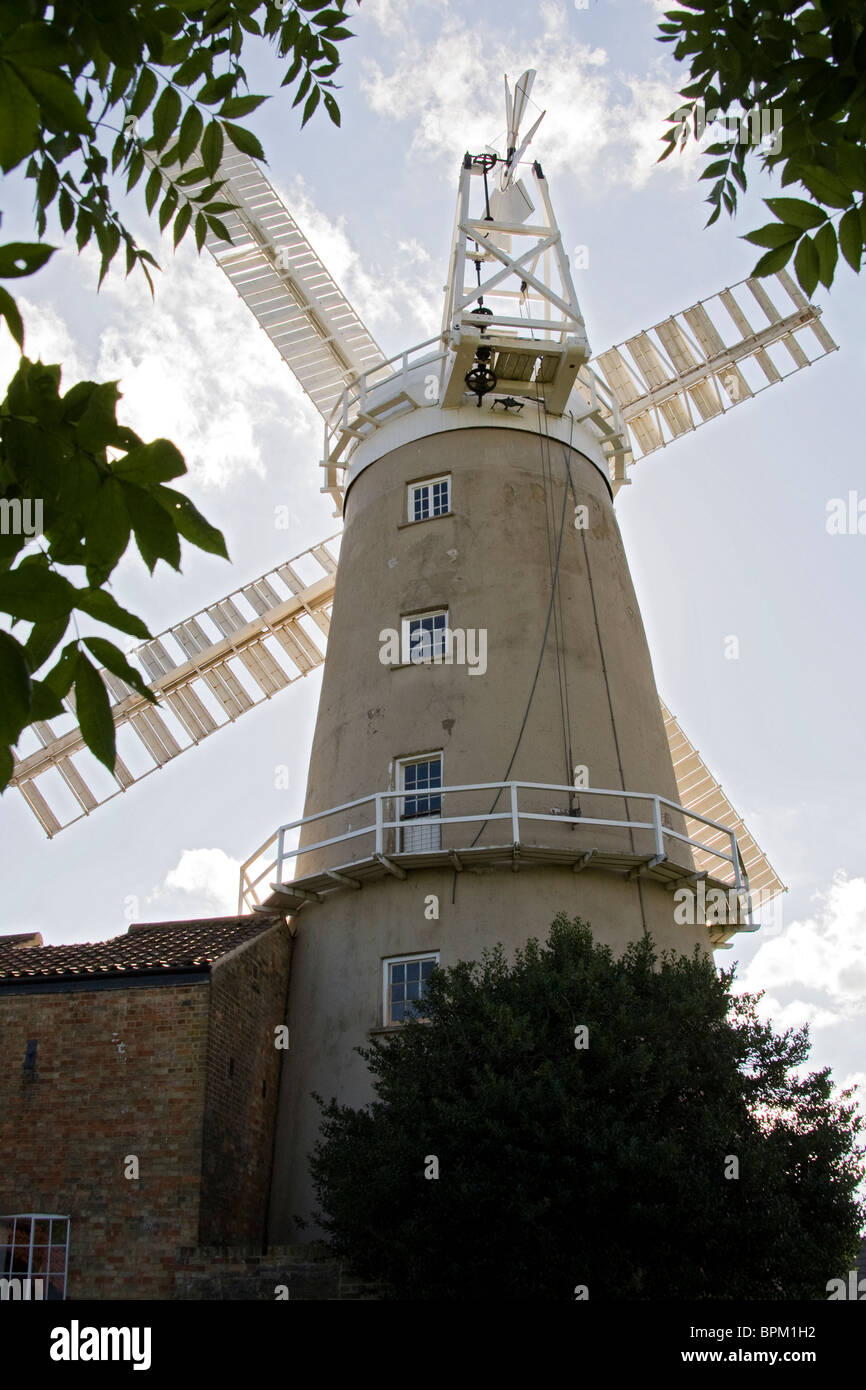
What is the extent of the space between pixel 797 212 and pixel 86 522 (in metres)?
2.32

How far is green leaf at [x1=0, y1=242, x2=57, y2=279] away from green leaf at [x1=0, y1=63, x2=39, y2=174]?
252 mm

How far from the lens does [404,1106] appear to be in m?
12.5

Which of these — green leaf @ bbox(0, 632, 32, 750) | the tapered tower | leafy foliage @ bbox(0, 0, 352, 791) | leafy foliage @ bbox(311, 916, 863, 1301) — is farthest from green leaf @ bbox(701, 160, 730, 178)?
the tapered tower

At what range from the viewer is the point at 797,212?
3594mm

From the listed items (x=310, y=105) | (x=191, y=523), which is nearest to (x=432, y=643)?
(x=310, y=105)

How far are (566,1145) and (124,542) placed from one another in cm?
1045

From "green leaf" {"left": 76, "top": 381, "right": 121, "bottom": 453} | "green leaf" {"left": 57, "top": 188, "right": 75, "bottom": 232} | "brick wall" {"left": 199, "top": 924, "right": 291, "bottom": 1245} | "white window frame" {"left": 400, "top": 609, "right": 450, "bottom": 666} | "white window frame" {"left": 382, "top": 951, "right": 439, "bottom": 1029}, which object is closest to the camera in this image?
"green leaf" {"left": 76, "top": 381, "right": 121, "bottom": 453}

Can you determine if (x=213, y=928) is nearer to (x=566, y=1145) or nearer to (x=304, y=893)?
(x=304, y=893)

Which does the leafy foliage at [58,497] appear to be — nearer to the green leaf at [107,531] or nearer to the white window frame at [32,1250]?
the green leaf at [107,531]

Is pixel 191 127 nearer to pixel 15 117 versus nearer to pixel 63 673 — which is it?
pixel 15 117

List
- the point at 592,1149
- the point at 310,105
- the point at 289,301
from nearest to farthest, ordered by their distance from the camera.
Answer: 1. the point at 310,105
2. the point at 592,1149
3. the point at 289,301

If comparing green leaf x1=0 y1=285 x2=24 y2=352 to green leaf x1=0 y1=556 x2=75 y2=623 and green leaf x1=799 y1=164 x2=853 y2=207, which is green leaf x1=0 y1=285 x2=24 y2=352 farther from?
green leaf x1=799 y1=164 x2=853 y2=207

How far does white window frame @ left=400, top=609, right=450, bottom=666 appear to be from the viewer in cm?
1886
